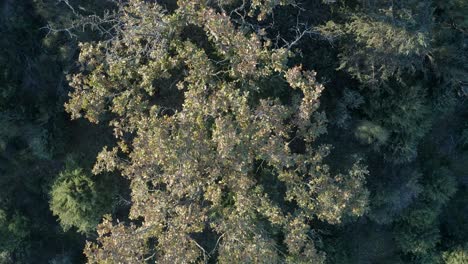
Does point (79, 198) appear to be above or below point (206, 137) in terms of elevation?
below

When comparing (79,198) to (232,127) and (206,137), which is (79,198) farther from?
(232,127)

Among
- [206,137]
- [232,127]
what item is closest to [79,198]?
[206,137]

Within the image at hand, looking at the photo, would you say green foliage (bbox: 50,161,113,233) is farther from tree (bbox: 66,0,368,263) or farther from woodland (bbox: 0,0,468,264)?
tree (bbox: 66,0,368,263)

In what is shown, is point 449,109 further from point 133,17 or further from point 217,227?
point 133,17

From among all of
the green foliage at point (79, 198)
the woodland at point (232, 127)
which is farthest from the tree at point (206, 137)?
the green foliage at point (79, 198)

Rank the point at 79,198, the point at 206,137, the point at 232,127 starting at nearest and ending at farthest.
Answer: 1. the point at 232,127
2. the point at 206,137
3. the point at 79,198

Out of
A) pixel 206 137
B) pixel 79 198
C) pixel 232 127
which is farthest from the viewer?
pixel 79 198

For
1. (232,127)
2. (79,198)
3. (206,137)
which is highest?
(232,127)
